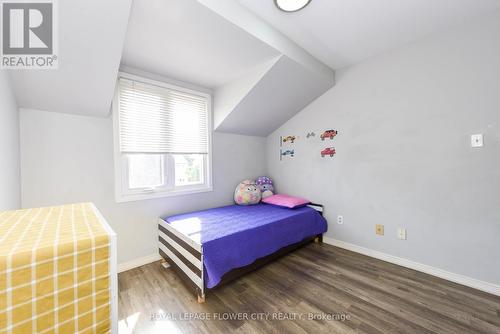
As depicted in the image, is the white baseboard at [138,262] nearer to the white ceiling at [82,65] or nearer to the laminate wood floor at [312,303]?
the laminate wood floor at [312,303]

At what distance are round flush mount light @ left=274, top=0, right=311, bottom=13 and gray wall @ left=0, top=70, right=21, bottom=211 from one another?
1.88 meters

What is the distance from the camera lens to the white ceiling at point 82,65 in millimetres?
1198

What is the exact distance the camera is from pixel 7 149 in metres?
1.26

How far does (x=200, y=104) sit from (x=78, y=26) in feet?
5.09

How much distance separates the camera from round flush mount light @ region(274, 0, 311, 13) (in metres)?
1.54

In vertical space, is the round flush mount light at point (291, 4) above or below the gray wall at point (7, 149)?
above

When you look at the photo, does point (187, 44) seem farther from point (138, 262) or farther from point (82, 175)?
point (138, 262)

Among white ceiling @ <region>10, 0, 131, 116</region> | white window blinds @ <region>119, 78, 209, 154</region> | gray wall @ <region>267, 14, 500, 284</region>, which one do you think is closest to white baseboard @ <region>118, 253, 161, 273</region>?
white window blinds @ <region>119, 78, 209, 154</region>

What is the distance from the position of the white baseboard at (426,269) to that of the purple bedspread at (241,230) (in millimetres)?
388

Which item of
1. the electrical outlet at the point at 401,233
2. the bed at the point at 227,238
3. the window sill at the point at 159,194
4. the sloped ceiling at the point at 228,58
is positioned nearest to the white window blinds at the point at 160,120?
the sloped ceiling at the point at 228,58

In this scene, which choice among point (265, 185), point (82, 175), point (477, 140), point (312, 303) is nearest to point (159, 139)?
point (82, 175)

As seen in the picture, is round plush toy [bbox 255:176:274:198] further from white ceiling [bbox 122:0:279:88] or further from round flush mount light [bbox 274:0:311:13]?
round flush mount light [bbox 274:0:311:13]

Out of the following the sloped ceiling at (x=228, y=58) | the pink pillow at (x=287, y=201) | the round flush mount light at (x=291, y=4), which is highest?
the round flush mount light at (x=291, y=4)

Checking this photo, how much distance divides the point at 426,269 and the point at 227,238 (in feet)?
6.76
